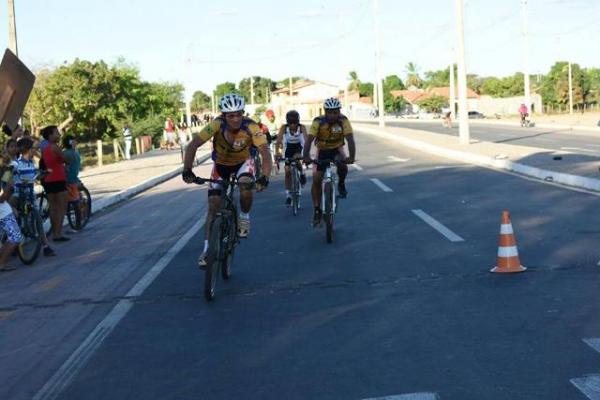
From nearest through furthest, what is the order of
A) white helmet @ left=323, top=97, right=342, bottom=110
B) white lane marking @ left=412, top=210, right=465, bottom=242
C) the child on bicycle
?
white lane marking @ left=412, top=210, right=465, bottom=242 → white helmet @ left=323, top=97, right=342, bottom=110 → the child on bicycle

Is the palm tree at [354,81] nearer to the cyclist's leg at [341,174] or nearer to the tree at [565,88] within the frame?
the tree at [565,88]

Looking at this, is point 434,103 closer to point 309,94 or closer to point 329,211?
point 309,94

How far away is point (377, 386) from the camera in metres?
5.00

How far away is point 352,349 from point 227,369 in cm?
92

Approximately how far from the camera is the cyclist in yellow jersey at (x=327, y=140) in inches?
451

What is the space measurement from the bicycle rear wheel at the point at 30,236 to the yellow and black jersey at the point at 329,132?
13.1 feet

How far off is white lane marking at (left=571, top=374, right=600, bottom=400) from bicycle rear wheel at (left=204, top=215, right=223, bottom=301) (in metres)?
3.74

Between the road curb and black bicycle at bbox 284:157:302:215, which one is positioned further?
the road curb

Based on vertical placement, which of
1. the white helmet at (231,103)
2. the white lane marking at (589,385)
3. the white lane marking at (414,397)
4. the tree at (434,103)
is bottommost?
the white lane marking at (414,397)

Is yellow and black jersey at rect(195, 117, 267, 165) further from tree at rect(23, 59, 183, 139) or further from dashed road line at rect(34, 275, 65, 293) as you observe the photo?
tree at rect(23, 59, 183, 139)

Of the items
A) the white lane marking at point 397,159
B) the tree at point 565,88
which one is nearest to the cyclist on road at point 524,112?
the white lane marking at point 397,159

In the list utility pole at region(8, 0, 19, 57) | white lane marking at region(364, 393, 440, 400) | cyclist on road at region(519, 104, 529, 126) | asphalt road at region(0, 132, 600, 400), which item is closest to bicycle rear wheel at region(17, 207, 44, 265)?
asphalt road at region(0, 132, 600, 400)

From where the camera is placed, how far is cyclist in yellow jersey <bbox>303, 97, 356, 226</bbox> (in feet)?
37.6

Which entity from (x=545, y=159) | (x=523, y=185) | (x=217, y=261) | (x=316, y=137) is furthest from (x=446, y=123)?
(x=217, y=261)
